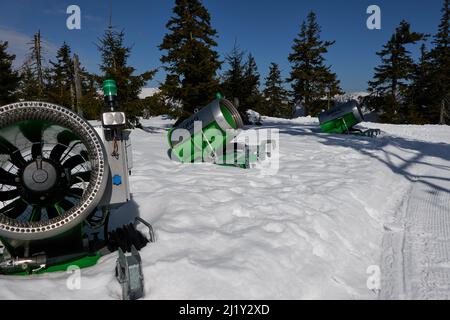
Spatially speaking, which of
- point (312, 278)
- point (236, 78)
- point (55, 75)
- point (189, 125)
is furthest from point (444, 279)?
point (55, 75)

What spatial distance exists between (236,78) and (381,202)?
18.3 metres

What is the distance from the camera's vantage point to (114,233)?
150 inches

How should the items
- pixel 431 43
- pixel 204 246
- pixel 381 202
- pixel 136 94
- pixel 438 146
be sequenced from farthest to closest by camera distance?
pixel 431 43, pixel 136 94, pixel 438 146, pixel 381 202, pixel 204 246

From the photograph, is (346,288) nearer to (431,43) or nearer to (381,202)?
(381,202)

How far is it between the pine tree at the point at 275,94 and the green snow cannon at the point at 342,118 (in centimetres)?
3163

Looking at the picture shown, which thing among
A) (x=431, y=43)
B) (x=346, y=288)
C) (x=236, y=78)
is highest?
(x=431, y=43)

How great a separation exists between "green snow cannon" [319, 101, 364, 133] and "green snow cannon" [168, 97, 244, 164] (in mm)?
8525

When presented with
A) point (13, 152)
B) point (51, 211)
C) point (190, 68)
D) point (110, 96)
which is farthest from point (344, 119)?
point (13, 152)

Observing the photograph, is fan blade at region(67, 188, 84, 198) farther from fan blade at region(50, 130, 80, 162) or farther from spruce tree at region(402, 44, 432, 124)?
spruce tree at region(402, 44, 432, 124)

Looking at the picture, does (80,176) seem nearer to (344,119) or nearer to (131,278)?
(131,278)

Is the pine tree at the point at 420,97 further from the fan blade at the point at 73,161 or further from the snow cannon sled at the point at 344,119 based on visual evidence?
the fan blade at the point at 73,161

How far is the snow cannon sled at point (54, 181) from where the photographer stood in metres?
2.78

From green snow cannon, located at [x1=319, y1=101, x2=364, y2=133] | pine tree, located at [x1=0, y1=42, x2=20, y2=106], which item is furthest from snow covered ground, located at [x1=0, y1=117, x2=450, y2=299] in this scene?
pine tree, located at [x1=0, y1=42, x2=20, y2=106]

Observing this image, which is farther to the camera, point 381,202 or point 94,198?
point 381,202
